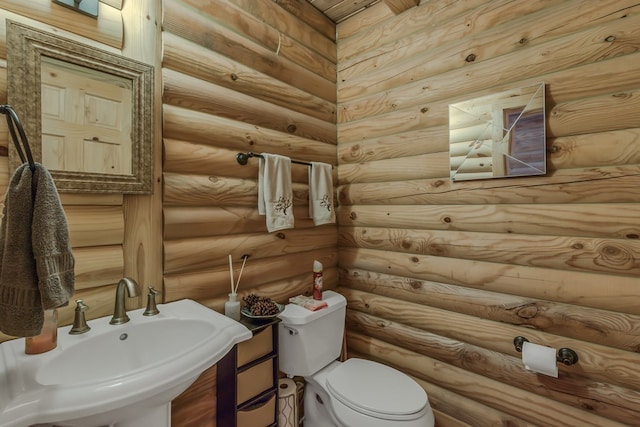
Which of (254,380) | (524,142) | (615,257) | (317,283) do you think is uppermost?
(524,142)

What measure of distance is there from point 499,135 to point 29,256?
188cm

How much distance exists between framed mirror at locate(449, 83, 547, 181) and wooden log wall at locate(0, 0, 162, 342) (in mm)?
1519

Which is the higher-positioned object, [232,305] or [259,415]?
[232,305]

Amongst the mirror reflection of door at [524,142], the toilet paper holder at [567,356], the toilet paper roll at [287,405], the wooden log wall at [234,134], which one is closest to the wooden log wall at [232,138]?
the wooden log wall at [234,134]

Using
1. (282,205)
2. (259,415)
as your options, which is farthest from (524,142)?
(259,415)

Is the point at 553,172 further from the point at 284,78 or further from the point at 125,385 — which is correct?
the point at 125,385

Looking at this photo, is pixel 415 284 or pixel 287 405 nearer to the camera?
pixel 287 405

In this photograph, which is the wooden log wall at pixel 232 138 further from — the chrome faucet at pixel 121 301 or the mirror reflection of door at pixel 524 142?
the mirror reflection of door at pixel 524 142

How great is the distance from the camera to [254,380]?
139 centimetres

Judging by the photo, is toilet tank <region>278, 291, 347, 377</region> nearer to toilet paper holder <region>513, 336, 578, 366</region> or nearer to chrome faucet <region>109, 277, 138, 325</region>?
chrome faucet <region>109, 277, 138, 325</region>

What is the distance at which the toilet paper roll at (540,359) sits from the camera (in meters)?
1.33

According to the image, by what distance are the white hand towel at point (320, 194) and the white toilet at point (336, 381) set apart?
1.67 ft

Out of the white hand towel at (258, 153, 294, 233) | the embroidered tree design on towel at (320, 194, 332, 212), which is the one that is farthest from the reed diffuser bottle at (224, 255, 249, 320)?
the embroidered tree design on towel at (320, 194, 332, 212)

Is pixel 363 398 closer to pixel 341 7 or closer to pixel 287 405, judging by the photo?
pixel 287 405
